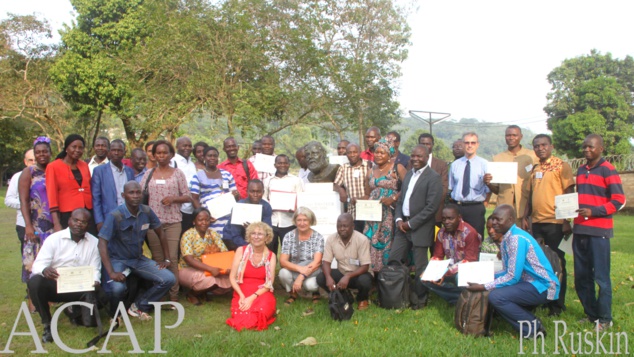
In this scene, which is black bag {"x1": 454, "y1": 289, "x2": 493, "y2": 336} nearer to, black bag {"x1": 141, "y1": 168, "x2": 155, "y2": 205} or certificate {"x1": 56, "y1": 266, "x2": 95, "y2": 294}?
certificate {"x1": 56, "y1": 266, "x2": 95, "y2": 294}

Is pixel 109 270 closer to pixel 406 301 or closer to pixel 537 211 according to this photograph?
pixel 406 301

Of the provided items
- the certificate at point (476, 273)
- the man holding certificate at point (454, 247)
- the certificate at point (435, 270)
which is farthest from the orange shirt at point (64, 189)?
the certificate at point (476, 273)

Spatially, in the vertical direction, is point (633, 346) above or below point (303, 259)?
below

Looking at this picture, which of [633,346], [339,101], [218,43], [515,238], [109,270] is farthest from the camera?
[339,101]

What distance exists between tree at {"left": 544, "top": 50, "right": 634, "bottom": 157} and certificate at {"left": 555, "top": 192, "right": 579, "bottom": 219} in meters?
30.2

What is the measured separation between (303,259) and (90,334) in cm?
279

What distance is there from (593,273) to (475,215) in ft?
5.31

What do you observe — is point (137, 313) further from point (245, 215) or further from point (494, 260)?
point (494, 260)

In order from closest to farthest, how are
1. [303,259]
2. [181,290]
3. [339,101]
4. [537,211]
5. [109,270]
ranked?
[109,270], [537,211], [303,259], [181,290], [339,101]

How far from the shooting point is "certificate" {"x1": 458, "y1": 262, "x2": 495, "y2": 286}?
5477 mm

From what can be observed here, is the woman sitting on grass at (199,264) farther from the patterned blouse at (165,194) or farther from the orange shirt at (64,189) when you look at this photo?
the orange shirt at (64,189)

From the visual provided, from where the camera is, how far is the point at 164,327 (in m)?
5.87

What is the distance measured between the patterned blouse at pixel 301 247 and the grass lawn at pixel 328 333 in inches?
24.9

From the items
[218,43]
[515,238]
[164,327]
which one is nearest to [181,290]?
[164,327]
